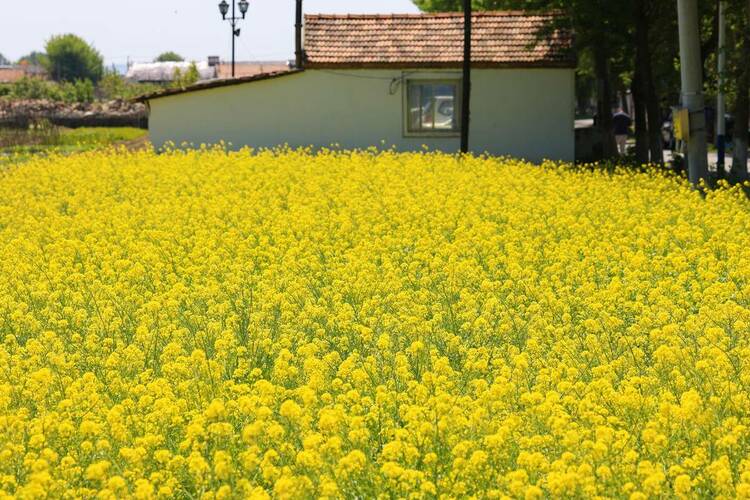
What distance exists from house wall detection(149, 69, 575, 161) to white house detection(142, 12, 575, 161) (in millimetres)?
23

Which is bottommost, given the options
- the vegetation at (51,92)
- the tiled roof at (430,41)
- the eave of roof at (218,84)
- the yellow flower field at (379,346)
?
the yellow flower field at (379,346)

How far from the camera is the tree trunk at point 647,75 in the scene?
88.7 ft

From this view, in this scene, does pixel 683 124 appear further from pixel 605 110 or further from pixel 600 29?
pixel 605 110

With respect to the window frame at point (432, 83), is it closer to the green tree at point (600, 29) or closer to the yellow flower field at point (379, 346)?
the green tree at point (600, 29)

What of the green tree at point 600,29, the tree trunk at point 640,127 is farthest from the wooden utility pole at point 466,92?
the tree trunk at point 640,127

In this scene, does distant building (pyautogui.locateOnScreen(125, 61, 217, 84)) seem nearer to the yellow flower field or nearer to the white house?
the white house

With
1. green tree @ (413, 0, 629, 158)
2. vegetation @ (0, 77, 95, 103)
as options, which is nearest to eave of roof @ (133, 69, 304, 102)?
green tree @ (413, 0, 629, 158)

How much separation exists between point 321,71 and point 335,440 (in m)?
24.5

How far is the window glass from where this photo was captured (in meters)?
29.9

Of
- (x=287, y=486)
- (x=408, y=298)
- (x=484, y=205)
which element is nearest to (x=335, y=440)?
(x=287, y=486)

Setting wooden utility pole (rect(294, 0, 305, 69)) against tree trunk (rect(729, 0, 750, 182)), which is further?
wooden utility pole (rect(294, 0, 305, 69))

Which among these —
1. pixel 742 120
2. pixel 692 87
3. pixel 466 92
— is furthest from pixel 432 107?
pixel 692 87

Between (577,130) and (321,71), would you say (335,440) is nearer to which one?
(321,71)

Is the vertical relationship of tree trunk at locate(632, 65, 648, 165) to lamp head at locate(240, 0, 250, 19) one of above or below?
below
